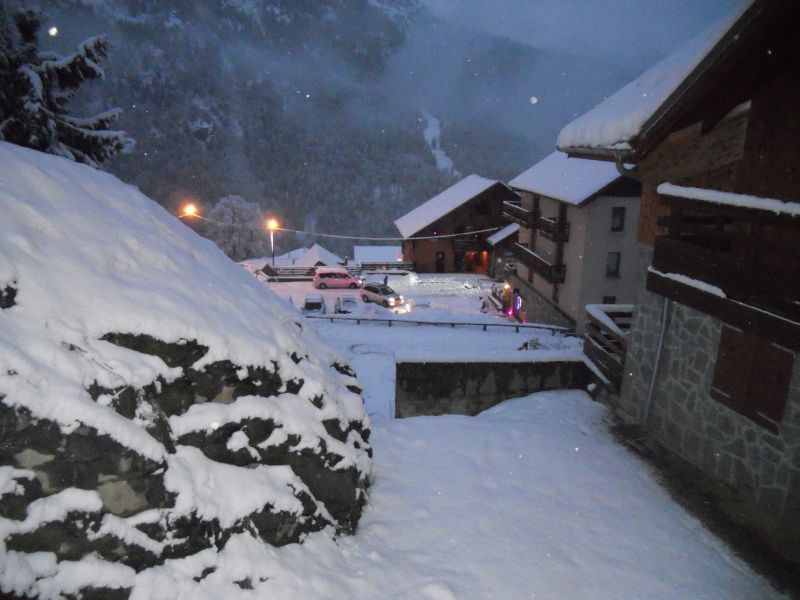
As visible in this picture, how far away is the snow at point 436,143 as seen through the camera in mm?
130550

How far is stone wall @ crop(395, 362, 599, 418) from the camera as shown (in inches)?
460

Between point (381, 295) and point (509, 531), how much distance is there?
2553cm

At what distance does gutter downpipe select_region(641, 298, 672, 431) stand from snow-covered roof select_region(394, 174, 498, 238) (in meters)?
34.2

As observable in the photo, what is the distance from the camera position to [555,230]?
84.1 ft

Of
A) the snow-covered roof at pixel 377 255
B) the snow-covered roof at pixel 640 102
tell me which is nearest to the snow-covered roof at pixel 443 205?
the snow-covered roof at pixel 377 255

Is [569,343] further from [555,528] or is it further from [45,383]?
[45,383]

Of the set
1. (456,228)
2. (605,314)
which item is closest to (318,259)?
(456,228)

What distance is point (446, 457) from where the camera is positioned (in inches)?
311

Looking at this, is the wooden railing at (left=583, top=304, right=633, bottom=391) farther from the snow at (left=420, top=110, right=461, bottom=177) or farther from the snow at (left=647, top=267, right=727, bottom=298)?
the snow at (left=420, top=110, right=461, bottom=177)

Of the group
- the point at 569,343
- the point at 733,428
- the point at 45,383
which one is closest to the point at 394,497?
the point at 45,383

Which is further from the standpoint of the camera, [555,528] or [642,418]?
[642,418]

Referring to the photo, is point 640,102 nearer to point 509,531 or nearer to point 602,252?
point 509,531

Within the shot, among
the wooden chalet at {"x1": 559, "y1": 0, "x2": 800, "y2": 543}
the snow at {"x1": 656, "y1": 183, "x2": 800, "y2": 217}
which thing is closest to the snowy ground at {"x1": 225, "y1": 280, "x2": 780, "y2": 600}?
the wooden chalet at {"x1": 559, "y1": 0, "x2": 800, "y2": 543}

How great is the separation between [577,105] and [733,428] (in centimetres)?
21872
